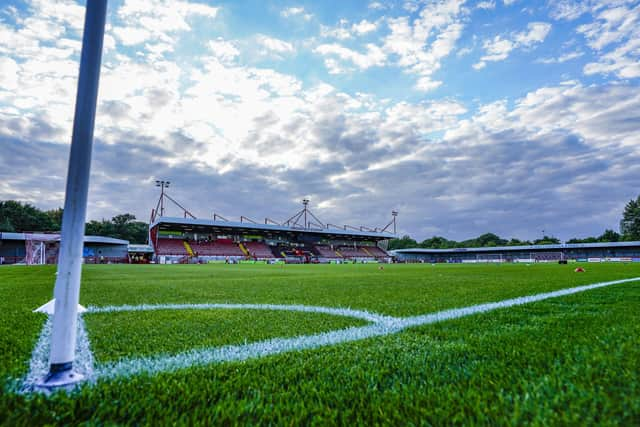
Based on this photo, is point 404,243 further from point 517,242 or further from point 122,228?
point 122,228

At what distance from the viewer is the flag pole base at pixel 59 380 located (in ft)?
3.98

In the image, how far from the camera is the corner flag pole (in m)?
1.19

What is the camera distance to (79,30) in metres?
1.58

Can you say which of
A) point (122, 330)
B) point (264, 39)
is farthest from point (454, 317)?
point (264, 39)

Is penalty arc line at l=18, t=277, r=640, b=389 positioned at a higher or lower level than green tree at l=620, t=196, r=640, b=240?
lower

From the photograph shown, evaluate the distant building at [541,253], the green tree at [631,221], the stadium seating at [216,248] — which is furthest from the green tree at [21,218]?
the green tree at [631,221]

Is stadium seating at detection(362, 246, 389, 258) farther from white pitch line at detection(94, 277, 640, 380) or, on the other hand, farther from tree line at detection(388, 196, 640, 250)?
white pitch line at detection(94, 277, 640, 380)

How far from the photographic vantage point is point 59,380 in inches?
48.9

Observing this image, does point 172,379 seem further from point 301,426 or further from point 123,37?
point 123,37

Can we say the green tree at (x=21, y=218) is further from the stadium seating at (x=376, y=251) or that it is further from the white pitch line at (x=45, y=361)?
the white pitch line at (x=45, y=361)

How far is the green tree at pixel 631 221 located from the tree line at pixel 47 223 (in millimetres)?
88617

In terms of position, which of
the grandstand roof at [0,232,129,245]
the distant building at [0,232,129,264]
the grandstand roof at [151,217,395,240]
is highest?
the grandstand roof at [151,217,395,240]

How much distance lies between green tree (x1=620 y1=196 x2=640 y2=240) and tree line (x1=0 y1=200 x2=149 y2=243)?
8862 cm

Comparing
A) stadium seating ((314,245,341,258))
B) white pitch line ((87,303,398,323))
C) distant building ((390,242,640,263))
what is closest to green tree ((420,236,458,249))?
distant building ((390,242,640,263))
